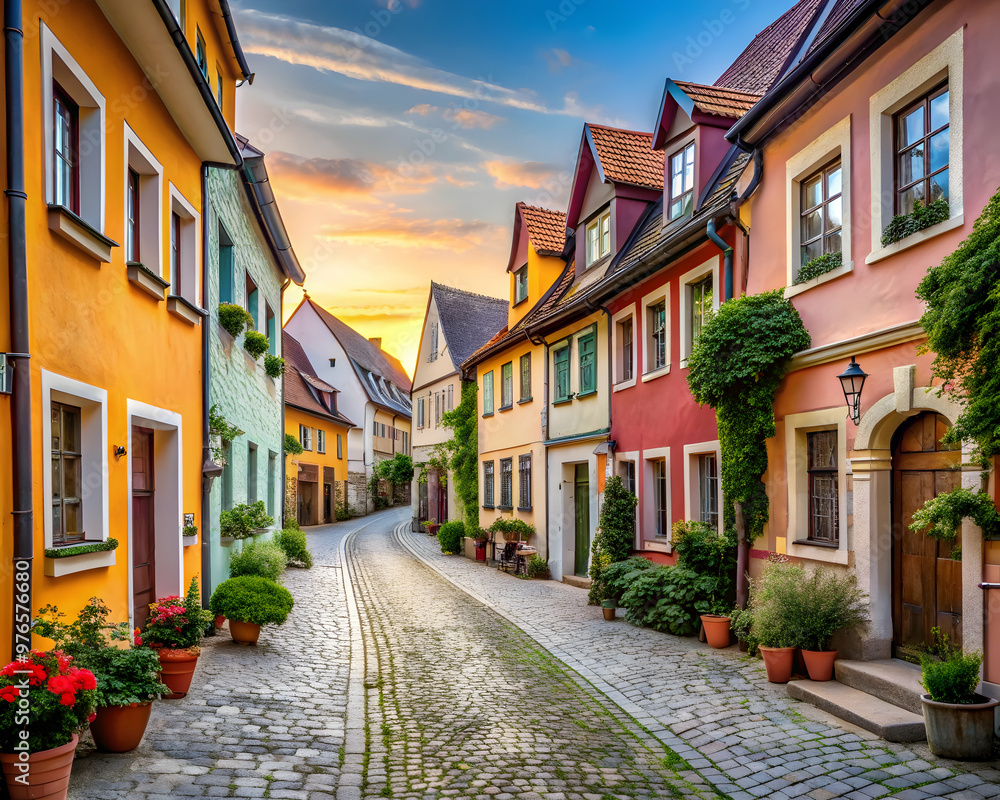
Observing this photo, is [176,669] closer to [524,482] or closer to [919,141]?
[919,141]

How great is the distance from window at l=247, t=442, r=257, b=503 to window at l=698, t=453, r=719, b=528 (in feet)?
26.2

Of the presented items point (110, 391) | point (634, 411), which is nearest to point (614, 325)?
point (634, 411)

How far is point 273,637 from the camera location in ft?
34.1

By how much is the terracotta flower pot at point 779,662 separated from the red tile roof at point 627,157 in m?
10.3

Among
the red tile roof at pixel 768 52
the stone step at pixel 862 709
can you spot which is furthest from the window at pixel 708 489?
the red tile roof at pixel 768 52

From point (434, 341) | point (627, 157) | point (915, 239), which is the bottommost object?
point (915, 239)

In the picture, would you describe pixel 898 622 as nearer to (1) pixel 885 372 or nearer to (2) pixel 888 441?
(2) pixel 888 441

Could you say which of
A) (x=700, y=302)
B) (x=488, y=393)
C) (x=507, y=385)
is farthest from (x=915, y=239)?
(x=488, y=393)

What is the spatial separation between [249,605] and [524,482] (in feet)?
39.3

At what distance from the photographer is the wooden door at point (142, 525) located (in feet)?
28.2

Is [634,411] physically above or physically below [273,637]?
above

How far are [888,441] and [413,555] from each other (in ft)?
59.0

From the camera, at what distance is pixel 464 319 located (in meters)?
34.3

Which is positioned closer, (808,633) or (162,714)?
(162,714)
